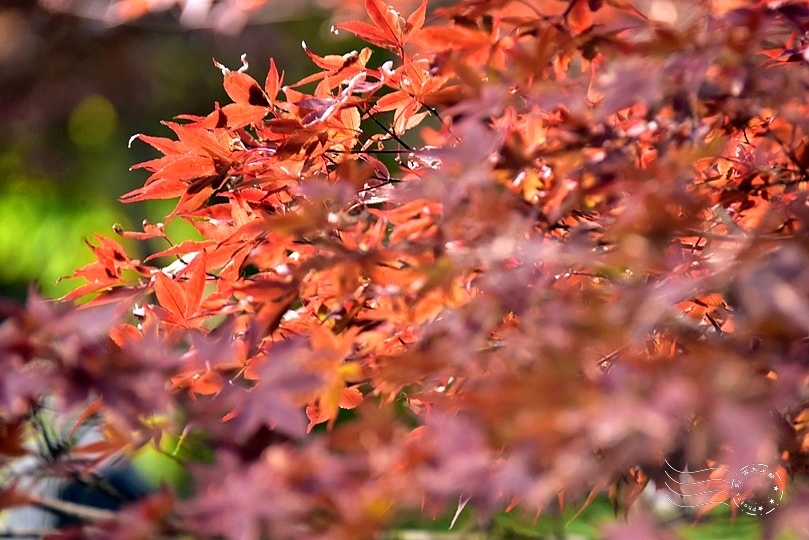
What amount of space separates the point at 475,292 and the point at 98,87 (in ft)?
16.4

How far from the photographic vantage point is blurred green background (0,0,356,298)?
5.10 meters

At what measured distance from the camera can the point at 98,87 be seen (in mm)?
5398

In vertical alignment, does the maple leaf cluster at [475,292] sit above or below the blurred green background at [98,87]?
above

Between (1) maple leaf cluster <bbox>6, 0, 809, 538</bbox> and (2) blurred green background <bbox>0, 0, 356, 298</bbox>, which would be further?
(2) blurred green background <bbox>0, 0, 356, 298</bbox>

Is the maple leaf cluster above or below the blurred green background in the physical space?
above

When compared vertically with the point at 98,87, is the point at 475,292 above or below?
above

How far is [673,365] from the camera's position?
23.4 inches

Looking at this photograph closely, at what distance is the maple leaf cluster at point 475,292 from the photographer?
58 centimetres

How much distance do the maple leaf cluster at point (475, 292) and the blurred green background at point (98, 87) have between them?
4084 millimetres

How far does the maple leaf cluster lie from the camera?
0.58 m

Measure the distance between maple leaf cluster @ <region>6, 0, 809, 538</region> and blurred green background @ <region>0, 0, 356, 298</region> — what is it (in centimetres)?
408

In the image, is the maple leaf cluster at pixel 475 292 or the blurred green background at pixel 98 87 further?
the blurred green background at pixel 98 87

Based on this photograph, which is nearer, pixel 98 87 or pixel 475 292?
pixel 475 292

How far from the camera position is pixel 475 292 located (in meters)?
0.92
